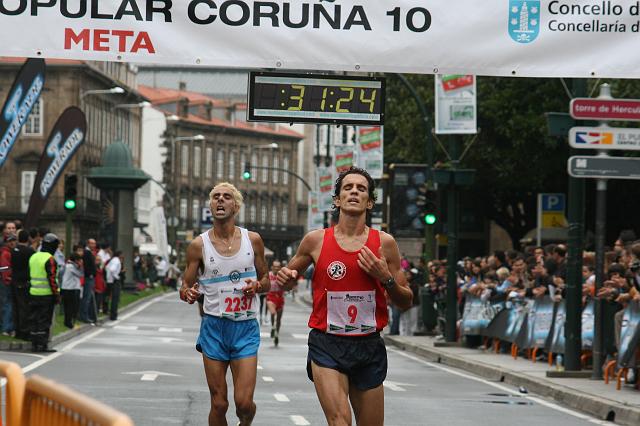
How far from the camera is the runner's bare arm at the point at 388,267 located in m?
9.30

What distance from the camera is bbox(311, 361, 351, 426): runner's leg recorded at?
30.6ft

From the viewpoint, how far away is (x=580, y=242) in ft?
69.3

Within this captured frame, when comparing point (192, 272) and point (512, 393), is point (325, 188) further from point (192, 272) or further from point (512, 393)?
point (192, 272)

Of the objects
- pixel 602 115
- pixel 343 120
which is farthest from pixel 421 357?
pixel 343 120

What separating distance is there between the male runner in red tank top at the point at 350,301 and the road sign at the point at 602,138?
9.90 m

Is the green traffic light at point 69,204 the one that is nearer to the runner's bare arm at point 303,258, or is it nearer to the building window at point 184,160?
the runner's bare arm at point 303,258

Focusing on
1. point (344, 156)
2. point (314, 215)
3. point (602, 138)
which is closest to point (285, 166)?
point (314, 215)

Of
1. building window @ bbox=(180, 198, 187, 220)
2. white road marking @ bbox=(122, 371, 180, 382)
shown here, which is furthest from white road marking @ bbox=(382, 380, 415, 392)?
building window @ bbox=(180, 198, 187, 220)

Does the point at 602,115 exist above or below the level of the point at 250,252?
above

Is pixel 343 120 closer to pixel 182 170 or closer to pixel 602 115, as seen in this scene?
pixel 602 115

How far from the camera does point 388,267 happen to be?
31.8 feet

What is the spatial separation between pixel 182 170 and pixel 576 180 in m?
114

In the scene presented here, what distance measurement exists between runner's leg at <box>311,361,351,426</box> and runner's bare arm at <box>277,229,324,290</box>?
1.70 ft

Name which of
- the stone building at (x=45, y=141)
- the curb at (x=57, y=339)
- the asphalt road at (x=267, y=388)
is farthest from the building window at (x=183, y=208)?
the asphalt road at (x=267, y=388)
